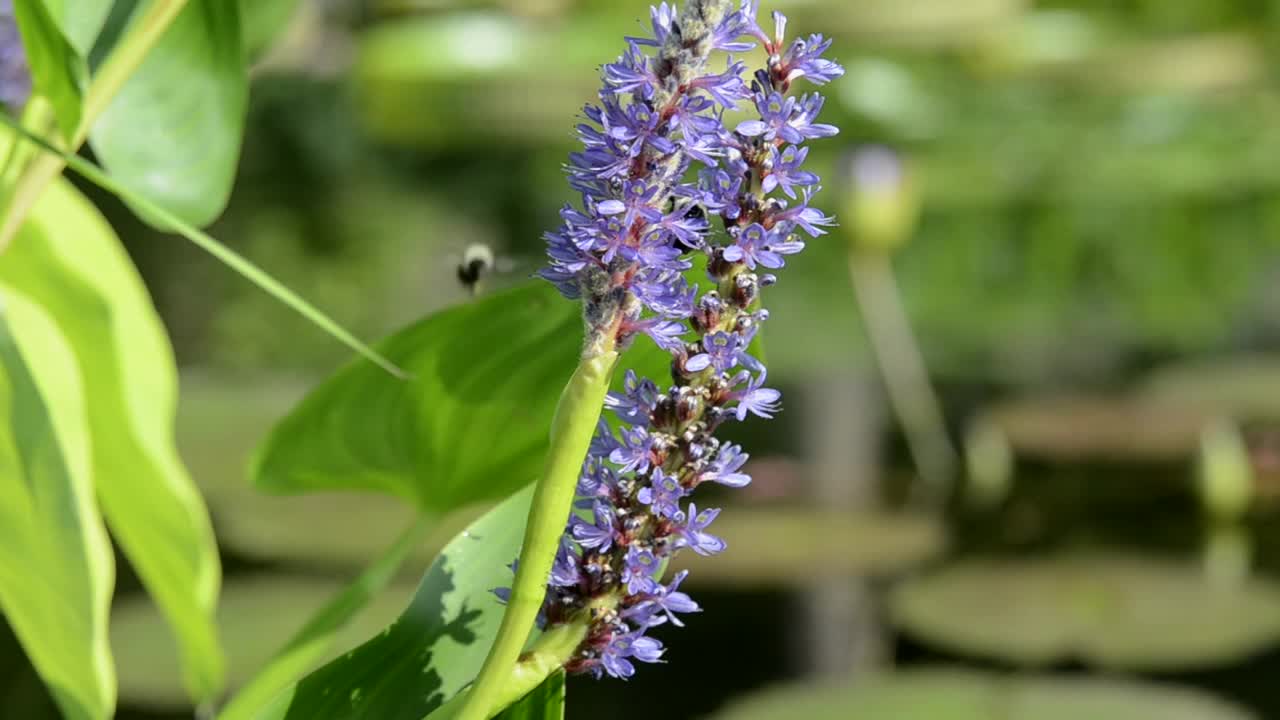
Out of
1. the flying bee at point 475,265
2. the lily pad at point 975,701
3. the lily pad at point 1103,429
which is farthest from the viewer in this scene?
the lily pad at point 1103,429

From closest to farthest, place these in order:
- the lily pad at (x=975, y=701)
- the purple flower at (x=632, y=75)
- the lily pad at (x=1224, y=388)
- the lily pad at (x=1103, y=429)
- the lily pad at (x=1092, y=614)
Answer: the purple flower at (x=632, y=75), the lily pad at (x=975, y=701), the lily pad at (x=1092, y=614), the lily pad at (x=1103, y=429), the lily pad at (x=1224, y=388)

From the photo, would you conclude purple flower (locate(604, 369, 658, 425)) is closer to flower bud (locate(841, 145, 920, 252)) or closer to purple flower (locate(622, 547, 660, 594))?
purple flower (locate(622, 547, 660, 594))

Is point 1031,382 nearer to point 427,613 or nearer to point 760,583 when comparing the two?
point 760,583

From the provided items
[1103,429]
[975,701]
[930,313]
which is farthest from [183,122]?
[930,313]

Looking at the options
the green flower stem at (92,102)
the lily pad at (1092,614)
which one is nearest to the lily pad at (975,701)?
the lily pad at (1092,614)

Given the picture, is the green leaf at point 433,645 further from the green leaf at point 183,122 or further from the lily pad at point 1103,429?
the lily pad at point 1103,429

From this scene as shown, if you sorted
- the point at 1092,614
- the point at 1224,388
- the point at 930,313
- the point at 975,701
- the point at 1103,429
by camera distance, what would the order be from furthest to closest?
the point at 930,313 → the point at 1224,388 → the point at 1103,429 → the point at 1092,614 → the point at 975,701

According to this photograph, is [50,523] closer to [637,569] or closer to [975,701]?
[637,569]
